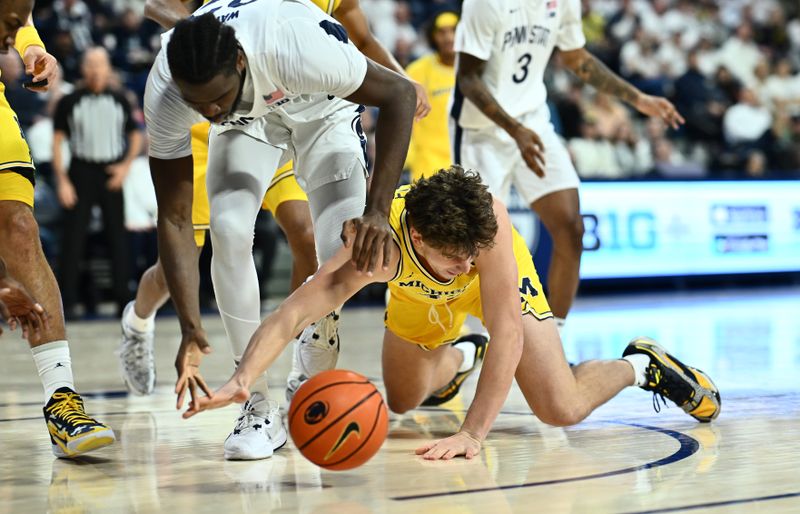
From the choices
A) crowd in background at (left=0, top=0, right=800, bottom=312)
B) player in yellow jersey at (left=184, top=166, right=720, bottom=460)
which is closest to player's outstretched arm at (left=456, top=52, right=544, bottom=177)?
player in yellow jersey at (left=184, top=166, right=720, bottom=460)

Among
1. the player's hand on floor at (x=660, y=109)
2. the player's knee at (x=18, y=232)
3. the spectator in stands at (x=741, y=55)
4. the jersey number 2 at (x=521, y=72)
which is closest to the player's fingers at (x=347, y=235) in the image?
the player's knee at (x=18, y=232)

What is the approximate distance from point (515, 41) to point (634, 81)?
359 inches

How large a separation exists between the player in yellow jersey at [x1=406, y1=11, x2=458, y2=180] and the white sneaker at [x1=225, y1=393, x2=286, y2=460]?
192 inches

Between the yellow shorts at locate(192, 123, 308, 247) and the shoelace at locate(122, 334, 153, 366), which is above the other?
the yellow shorts at locate(192, 123, 308, 247)

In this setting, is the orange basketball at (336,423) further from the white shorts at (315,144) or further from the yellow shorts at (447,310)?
the white shorts at (315,144)

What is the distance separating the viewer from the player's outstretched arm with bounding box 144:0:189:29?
4.52 metres

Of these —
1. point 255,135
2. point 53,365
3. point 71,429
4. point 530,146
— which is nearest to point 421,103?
point 255,135

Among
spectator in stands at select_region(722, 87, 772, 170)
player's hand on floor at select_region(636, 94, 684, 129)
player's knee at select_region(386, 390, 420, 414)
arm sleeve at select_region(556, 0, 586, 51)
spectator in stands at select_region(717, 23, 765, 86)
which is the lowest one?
spectator in stands at select_region(722, 87, 772, 170)

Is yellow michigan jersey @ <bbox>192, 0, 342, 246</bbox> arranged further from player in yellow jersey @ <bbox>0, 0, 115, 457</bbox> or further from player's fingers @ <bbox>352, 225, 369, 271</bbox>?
player's fingers @ <bbox>352, 225, 369, 271</bbox>

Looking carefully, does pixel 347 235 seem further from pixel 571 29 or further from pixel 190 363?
pixel 571 29

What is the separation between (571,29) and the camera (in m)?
6.36

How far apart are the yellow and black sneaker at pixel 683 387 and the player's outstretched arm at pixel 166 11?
7.57 feet

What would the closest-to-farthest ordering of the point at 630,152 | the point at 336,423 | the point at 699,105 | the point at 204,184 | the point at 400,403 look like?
the point at 336,423
the point at 400,403
the point at 204,184
the point at 630,152
the point at 699,105

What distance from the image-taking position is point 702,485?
3268mm
